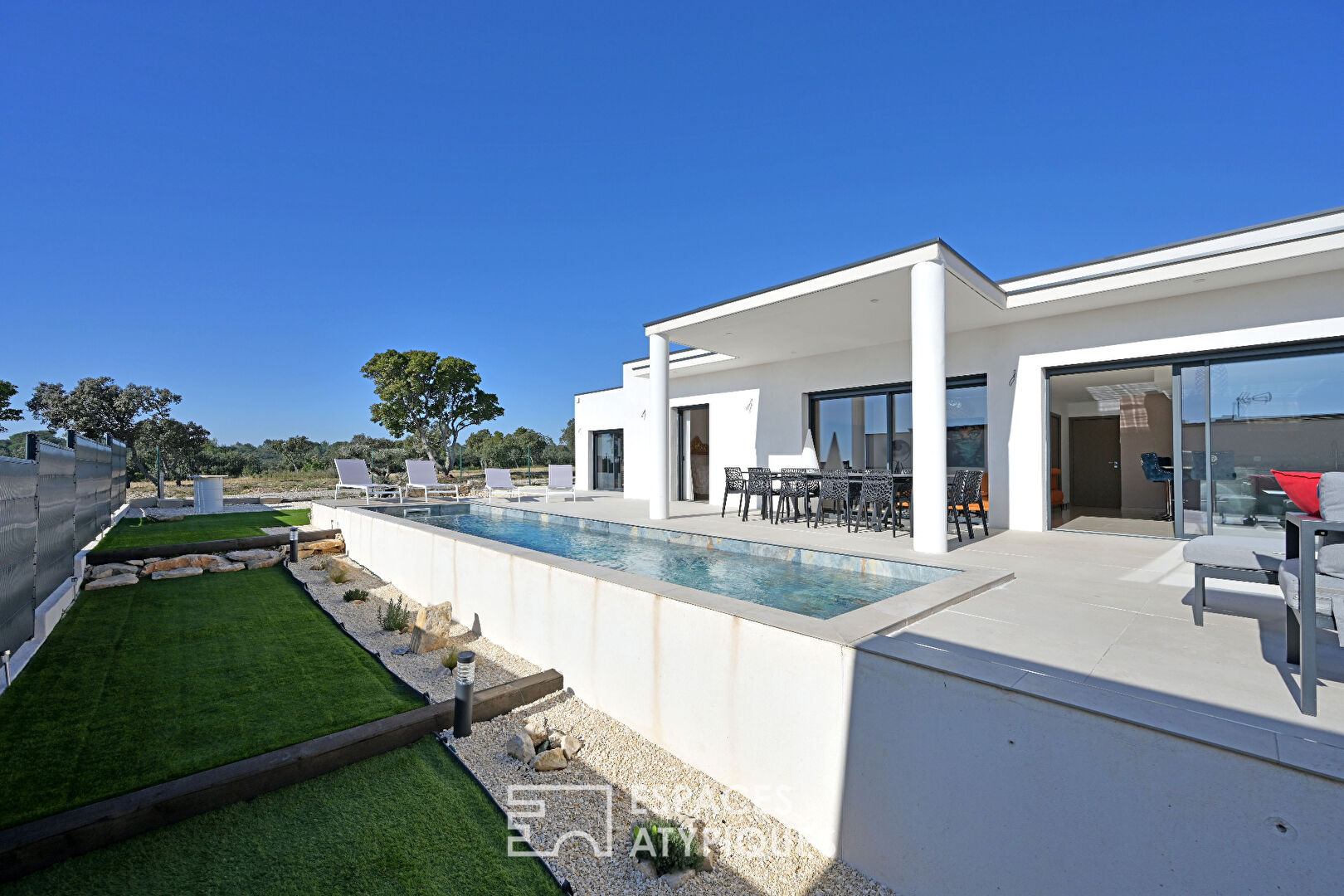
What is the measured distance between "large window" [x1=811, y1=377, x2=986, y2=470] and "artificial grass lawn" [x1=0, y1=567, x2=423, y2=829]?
7.36 meters

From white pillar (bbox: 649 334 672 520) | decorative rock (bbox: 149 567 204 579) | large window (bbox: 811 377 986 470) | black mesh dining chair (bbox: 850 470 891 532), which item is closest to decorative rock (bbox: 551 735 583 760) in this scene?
black mesh dining chair (bbox: 850 470 891 532)

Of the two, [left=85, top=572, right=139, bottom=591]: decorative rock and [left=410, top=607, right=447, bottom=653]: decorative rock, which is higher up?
[left=85, top=572, right=139, bottom=591]: decorative rock

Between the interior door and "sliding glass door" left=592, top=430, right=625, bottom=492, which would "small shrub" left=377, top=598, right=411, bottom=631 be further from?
the interior door

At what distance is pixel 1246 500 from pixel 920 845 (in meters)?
7.00

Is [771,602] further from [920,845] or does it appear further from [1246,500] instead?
[1246,500]

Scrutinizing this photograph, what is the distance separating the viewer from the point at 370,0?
1026cm

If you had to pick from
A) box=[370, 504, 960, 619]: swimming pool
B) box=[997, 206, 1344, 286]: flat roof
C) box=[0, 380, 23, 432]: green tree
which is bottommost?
box=[370, 504, 960, 619]: swimming pool

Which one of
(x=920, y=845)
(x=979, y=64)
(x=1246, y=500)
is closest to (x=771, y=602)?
(x=920, y=845)

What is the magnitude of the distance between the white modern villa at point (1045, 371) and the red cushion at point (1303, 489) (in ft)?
9.86

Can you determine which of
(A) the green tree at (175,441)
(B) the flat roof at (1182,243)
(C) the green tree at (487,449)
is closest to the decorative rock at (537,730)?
(B) the flat roof at (1182,243)

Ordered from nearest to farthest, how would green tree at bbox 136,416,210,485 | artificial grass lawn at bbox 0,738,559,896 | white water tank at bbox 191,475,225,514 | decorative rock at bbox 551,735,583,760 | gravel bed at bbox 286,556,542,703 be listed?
artificial grass lawn at bbox 0,738,559,896
decorative rock at bbox 551,735,583,760
gravel bed at bbox 286,556,542,703
white water tank at bbox 191,475,225,514
green tree at bbox 136,416,210,485

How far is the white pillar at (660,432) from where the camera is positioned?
909 centimetres

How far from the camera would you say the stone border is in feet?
7.04

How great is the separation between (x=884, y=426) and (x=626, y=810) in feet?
27.1
